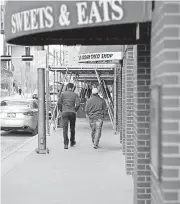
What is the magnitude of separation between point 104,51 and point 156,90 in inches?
464

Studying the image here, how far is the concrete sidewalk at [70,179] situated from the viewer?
758cm

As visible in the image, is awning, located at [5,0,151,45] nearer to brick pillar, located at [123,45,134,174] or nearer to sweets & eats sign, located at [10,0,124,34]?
sweets & eats sign, located at [10,0,124,34]

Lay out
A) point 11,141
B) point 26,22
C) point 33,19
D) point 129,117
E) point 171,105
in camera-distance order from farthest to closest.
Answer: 1. point 11,141
2. point 129,117
3. point 26,22
4. point 33,19
5. point 171,105

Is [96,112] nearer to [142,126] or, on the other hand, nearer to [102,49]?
[102,49]

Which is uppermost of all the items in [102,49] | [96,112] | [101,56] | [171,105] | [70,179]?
[102,49]

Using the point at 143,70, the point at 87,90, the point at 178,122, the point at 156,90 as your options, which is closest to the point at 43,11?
the point at 156,90

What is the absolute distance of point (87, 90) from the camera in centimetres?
2977

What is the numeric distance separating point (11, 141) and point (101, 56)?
4736 millimetres

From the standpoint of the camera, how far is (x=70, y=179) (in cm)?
915

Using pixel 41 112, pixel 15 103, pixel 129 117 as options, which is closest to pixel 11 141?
pixel 15 103

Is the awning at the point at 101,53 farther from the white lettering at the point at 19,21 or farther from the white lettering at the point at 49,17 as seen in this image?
the white lettering at the point at 49,17

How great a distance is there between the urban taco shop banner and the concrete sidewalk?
3.71m

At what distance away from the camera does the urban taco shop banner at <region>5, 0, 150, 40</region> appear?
12.5 ft

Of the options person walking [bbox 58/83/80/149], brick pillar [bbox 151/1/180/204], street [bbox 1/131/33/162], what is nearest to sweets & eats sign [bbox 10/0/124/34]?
brick pillar [bbox 151/1/180/204]
